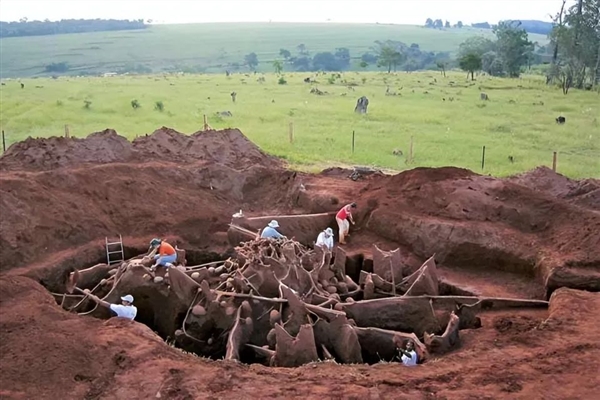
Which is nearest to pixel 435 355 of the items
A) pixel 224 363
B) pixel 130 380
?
pixel 224 363

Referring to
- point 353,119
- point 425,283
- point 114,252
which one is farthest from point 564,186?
point 353,119

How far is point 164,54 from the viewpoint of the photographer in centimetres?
12712

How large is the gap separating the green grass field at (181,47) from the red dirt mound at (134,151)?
77957mm

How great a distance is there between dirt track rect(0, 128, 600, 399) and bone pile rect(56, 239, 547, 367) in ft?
3.31

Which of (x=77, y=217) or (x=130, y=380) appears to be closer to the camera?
(x=130, y=380)

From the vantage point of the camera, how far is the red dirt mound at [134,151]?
880 inches

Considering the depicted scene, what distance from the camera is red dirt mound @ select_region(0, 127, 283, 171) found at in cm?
2234

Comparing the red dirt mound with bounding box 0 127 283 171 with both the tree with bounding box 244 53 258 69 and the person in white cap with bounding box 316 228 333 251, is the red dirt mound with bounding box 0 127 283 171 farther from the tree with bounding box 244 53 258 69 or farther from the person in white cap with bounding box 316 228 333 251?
the tree with bounding box 244 53 258 69

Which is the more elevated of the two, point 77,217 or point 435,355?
point 77,217

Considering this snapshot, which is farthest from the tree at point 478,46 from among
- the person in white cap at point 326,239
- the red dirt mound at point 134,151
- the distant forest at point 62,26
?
the distant forest at point 62,26

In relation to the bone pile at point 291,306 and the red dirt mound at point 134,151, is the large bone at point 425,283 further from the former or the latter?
the red dirt mound at point 134,151

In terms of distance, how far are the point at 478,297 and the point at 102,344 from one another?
8045mm

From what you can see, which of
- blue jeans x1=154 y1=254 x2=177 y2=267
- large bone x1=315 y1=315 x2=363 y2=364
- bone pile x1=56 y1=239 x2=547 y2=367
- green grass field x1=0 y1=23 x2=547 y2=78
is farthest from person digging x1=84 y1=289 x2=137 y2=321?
green grass field x1=0 y1=23 x2=547 y2=78

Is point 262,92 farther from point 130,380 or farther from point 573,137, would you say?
point 130,380
